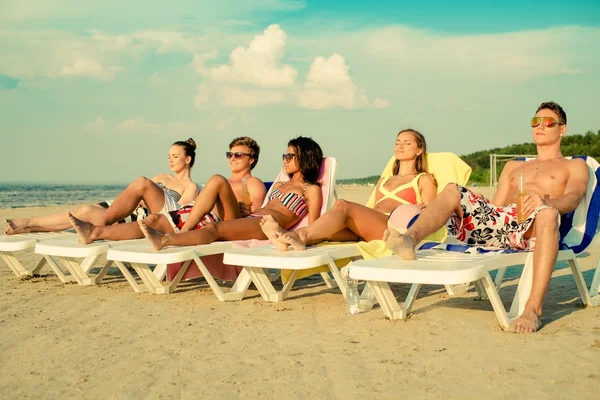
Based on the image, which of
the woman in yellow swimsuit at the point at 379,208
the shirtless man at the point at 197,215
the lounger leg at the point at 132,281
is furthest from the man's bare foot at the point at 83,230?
the woman in yellow swimsuit at the point at 379,208

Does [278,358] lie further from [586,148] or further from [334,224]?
[586,148]

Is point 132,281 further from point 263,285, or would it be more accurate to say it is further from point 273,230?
point 273,230

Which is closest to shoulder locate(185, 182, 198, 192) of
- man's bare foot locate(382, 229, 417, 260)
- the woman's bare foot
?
the woman's bare foot

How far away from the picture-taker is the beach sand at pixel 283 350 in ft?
10.1

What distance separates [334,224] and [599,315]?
197 cm

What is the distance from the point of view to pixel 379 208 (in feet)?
19.9

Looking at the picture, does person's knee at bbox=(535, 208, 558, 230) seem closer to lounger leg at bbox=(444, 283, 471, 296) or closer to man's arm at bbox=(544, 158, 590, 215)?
man's arm at bbox=(544, 158, 590, 215)

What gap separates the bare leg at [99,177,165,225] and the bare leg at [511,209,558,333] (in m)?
3.61

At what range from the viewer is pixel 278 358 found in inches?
142

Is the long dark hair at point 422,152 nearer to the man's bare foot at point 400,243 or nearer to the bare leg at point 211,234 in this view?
the bare leg at point 211,234

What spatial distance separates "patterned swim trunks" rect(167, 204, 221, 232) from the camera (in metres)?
5.87

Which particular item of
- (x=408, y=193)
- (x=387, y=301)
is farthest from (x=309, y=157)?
(x=387, y=301)

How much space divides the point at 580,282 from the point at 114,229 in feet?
13.0

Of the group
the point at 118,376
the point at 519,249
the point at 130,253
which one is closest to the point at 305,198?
the point at 130,253
